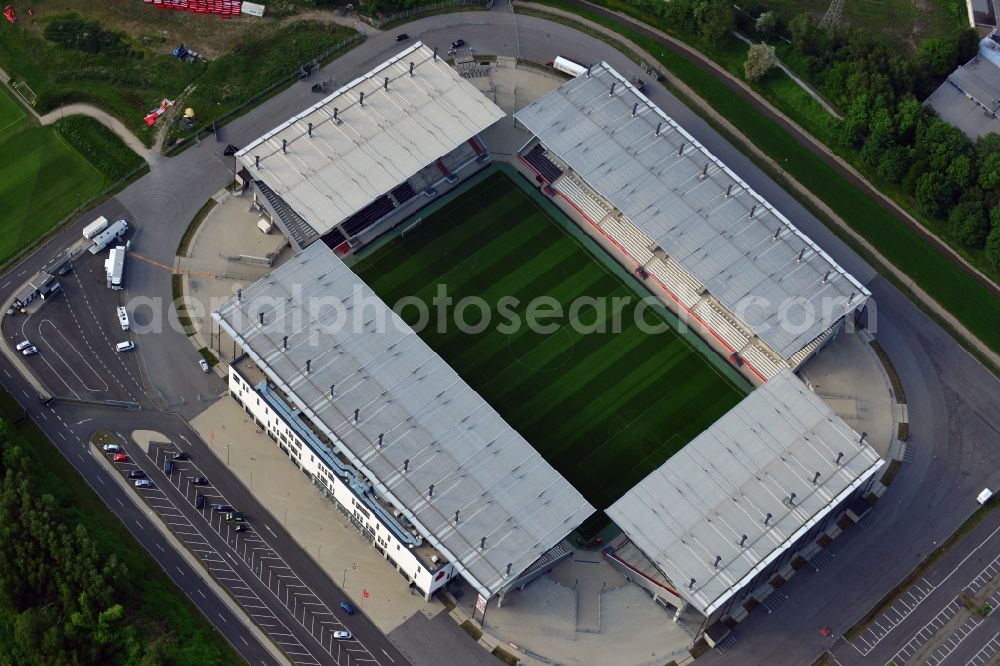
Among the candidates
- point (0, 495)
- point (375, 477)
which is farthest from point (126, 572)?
point (375, 477)

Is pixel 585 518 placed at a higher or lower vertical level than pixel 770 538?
higher

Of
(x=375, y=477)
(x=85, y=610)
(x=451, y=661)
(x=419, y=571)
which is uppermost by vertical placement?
(x=85, y=610)

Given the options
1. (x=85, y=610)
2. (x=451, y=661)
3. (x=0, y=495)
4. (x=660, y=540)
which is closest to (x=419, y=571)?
(x=451, y=661)

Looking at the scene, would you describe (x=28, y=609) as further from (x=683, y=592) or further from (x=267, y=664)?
(x=683, y=592)

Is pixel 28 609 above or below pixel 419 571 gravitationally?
above

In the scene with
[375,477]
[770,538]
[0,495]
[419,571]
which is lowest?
[770,538]

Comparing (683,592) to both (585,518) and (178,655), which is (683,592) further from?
(178,655)
